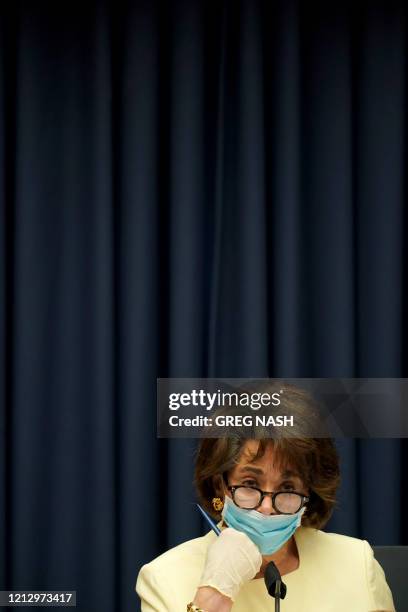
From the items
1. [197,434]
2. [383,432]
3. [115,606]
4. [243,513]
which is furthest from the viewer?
[115,606]

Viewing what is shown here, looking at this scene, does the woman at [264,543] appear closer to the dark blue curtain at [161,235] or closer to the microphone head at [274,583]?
the microphone head at [274,583]

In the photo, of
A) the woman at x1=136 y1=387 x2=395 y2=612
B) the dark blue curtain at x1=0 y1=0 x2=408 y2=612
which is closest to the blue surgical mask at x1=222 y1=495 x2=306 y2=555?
the woman at x1=136 y1=387 x2=395 y2=612

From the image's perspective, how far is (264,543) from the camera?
108cm

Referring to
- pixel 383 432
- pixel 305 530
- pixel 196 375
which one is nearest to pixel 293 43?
pixel 196 375

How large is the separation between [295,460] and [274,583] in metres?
0.17

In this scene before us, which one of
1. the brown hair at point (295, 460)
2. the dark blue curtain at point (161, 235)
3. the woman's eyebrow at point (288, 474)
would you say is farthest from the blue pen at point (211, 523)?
the dark blue curtain at point (161, 235)

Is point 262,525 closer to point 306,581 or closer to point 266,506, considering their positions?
point 266,506

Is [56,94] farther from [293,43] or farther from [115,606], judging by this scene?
[115,606]

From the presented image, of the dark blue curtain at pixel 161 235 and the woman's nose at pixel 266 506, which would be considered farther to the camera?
the dark blue curtain at pixel 161 235

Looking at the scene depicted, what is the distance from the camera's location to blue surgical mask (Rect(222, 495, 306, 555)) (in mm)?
1083

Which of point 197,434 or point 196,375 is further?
point 196,375

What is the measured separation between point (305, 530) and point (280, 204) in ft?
2.36

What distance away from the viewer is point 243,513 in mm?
1093

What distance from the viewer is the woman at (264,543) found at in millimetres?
1074
